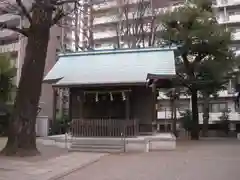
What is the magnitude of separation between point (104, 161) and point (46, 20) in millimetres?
5907

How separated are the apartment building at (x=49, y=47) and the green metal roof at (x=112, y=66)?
12.6 metres

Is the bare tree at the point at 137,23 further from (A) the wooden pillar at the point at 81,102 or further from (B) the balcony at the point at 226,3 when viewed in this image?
(B) the balcony at the point at 226,3

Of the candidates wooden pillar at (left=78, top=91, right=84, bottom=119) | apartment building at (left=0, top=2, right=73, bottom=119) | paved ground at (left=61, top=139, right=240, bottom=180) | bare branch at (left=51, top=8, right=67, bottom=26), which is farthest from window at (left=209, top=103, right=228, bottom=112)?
bare branch at (left=51, top=8, right=67, bottom=26)

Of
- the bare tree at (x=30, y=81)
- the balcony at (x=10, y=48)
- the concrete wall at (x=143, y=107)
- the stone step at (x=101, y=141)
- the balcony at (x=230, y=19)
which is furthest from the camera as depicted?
the balcony at (x=230, y=19)

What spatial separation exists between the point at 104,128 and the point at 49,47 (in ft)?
70.7

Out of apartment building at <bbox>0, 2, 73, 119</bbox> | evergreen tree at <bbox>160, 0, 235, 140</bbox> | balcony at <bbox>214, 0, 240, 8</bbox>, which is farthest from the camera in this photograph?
balcony at <bbox>214, 0, 240, 8</bbox>

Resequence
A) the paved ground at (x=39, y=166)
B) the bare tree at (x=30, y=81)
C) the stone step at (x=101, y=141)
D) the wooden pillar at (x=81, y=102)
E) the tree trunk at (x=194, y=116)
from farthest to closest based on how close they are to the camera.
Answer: the tree trunk at (x=194, y=116) → the wooden pillar at (x=81, y=102) → the stone step at (x=101, y=141) → the bare tree at (x=30, y=81) → the paved ground at (x=39, y=166)

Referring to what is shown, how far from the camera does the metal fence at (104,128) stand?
57.2 feet

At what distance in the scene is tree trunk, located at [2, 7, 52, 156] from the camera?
13.1 m

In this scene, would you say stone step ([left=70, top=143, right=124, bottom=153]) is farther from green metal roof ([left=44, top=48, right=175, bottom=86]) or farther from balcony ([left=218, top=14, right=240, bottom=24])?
balcony ([left=218, top=14, right=240, bottom=24])

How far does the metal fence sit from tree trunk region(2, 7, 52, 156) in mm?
4684

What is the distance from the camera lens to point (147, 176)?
9289 mm

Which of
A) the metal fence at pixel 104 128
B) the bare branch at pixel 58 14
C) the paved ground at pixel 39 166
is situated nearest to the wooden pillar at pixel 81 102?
the metal fence at pixel 104 128

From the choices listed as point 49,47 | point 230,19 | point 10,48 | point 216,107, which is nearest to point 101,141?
point 49,47
